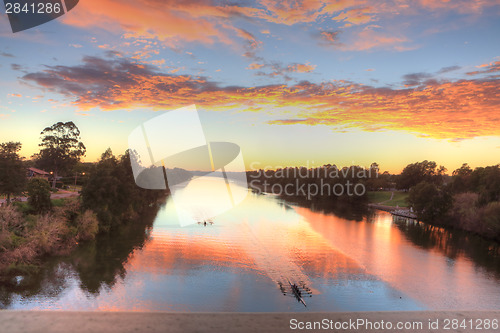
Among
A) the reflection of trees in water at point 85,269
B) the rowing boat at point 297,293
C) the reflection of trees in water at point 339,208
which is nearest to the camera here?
the reflection of trees in water at point 85,269

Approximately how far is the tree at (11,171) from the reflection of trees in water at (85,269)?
8935mm

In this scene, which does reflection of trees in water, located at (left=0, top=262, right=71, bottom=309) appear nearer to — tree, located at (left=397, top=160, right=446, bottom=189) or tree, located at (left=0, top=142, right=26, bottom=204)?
tree, located at (left=0, top=142, right=26, bottom=204)

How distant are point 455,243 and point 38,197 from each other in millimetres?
53816

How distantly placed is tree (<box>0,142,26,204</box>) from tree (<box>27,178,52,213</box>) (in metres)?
1.09

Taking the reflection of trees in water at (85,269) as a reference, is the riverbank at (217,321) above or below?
above

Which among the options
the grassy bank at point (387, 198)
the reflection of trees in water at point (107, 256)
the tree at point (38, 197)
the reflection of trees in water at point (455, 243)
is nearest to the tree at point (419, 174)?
the grassy bank at point (387, 198)

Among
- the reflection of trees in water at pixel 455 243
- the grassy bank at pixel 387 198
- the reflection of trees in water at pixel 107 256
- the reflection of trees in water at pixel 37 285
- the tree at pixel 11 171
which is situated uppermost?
the tree at pixel 11 171

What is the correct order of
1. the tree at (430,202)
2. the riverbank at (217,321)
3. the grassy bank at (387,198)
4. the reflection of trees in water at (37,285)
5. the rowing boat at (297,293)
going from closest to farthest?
the riverbank at (217,321)
the reflection of trees in water at (37,285)
the rowing boat at (297,293)
the tree at (430,202)
the grassy bank at (387,198)

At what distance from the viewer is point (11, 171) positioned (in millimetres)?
34281

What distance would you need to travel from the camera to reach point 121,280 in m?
26.4

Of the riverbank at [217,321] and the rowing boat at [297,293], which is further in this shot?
the rowing boat at [297,293]

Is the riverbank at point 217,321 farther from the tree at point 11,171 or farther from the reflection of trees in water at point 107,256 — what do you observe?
the tree at point 11,171

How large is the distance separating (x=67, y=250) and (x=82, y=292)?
11160mm

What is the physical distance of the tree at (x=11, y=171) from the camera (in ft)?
111
